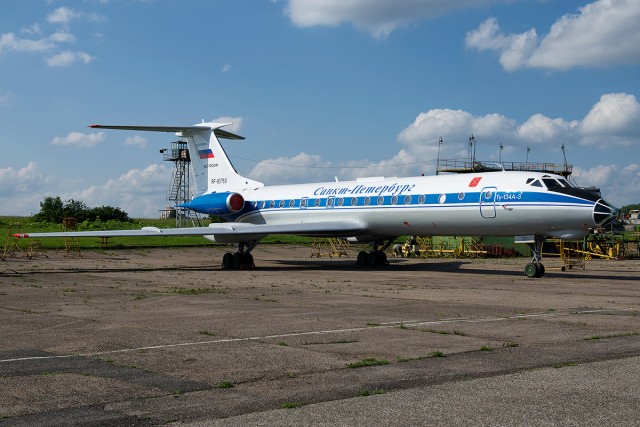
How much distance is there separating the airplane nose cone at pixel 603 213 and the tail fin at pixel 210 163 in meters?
17.2

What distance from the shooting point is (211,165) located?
3519 cm

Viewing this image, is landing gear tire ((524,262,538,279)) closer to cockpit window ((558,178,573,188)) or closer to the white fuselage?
the white fuselage

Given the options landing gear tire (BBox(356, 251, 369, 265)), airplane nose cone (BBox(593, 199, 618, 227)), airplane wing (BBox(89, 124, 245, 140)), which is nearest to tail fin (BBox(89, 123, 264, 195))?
airplane wing (BBox(89, 124, 245, 140))

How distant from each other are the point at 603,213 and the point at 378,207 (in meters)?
8.76

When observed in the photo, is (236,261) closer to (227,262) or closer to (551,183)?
(227,262)

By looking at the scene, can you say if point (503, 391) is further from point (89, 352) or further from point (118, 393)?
point (89, 352)

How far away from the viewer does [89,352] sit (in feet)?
29.9

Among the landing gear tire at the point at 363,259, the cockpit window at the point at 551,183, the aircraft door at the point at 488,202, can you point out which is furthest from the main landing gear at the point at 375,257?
the cockpit window at the point at 551,183

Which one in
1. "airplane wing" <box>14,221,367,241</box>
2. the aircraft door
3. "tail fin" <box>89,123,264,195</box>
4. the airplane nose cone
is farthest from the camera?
"tail fin" <box>89,123,264,195</box>

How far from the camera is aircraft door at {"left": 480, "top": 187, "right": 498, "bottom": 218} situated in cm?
2342

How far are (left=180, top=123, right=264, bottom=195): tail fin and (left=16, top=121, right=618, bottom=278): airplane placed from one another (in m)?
0.05

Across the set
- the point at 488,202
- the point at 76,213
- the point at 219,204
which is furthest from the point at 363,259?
the point at 76,213

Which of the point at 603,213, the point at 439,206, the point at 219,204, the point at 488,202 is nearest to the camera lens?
the point at 603,213

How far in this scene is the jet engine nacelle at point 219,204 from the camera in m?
32.8
